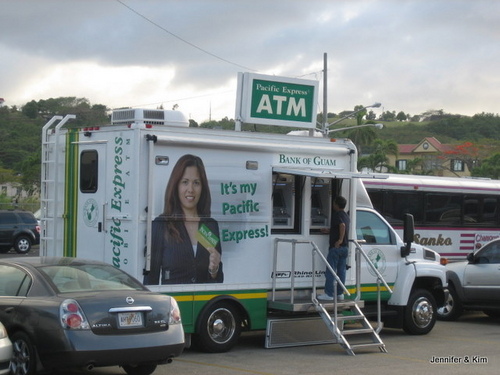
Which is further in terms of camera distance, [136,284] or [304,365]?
[304,365]

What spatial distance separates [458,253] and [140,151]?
13.9 metres

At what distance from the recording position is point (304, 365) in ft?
34.6

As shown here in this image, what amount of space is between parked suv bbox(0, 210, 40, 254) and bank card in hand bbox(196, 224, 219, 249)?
23.4m

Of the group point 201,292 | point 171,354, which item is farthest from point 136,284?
point 201,292

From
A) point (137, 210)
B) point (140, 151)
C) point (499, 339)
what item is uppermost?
point (140, 151)

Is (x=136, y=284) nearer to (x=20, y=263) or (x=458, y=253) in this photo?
(x=20, y=263)

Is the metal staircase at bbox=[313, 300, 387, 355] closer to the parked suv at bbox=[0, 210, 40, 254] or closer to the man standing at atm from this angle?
the man standing at atm

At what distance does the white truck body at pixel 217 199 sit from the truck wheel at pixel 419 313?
23 cm

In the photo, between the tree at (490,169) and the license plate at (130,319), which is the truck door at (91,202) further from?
the tree at (490,169)

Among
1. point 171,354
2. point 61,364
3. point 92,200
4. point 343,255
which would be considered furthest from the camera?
point 343,255

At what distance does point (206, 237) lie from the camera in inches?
446

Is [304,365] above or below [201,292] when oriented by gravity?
below

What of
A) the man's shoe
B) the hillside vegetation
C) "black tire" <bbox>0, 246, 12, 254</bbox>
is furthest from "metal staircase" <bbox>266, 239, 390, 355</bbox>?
the hillside vegetation

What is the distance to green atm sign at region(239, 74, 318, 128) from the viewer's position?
1253 centimetres
